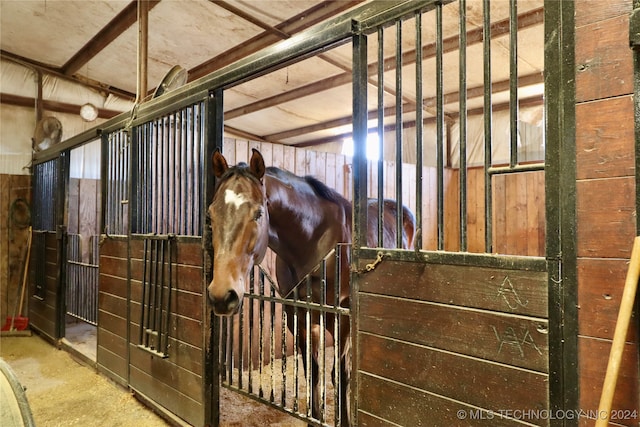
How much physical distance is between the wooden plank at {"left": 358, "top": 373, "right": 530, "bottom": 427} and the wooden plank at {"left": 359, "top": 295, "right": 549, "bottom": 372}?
0.49ft

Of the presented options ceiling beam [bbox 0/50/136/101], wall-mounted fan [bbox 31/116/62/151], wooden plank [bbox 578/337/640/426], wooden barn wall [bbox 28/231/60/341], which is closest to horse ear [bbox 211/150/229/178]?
wooden plank [bbox 578/337/640/426]

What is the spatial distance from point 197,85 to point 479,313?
187 cm

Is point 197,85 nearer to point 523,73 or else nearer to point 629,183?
point 629,183

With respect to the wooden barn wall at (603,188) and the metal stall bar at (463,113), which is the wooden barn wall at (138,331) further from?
the wooden barn wall at (603,188)

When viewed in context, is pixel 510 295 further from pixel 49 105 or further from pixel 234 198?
pixel 49 105

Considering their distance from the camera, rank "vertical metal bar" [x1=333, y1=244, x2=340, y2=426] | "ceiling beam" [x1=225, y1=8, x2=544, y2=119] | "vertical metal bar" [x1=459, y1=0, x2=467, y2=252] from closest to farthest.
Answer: "vertical metal bar" [x1=459, y1=0, x2=467, y2=252] → "vertical metal bar" [x1=333, y1=244, x2=340, y2=426] → "ceiling beam" [x1=225, y1=8, x2=544, y2=119]

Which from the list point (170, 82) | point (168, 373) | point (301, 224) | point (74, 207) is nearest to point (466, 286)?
point (301, 224)

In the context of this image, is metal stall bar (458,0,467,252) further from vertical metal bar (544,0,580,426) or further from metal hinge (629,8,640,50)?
metal hinge (629,8,640,50)

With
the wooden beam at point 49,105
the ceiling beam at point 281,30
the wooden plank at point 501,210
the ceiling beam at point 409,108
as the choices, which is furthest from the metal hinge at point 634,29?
the wooden beam at point 49,105

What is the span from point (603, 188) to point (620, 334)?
30 centimetres

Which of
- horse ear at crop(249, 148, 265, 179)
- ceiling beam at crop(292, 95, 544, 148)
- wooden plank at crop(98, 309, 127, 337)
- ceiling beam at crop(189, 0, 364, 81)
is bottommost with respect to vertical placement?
wooden plank at crop(98, 309, 127, 337)

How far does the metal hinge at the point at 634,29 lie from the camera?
2.48 feet

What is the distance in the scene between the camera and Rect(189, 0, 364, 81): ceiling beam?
11.5 feet

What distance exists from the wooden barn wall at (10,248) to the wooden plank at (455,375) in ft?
17.0
